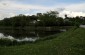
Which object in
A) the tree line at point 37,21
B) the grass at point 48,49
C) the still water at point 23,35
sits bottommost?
the tree line at point 37,21

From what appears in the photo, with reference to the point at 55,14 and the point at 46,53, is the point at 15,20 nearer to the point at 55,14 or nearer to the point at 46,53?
the point at 55,14

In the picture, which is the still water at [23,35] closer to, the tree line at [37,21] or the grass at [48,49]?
the grass at [48,49]

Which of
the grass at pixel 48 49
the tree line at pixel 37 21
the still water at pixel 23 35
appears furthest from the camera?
the tree line at pixel 37 21

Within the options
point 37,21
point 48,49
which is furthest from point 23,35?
point 37,21

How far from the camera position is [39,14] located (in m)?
138

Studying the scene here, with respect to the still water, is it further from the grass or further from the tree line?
the tree line

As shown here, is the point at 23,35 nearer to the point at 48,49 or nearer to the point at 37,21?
the point at 48,49

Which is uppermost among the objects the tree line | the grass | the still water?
the grass

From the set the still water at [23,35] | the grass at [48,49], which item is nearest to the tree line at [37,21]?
the still water at [23,35]

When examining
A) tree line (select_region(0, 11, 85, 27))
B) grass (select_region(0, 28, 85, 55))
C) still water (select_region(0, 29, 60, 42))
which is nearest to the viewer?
grass (select_region(0, 28, 85, 55))

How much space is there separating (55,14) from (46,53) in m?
126

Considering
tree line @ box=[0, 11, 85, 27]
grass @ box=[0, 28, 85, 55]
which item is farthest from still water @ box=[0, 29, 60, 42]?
tree line @ box=[0, 11, 85, 27]

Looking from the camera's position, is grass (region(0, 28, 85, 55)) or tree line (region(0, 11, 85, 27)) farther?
tree line (region(0, 11, 85, 27))

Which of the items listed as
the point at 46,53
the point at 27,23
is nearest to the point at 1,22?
the point at 27,23
